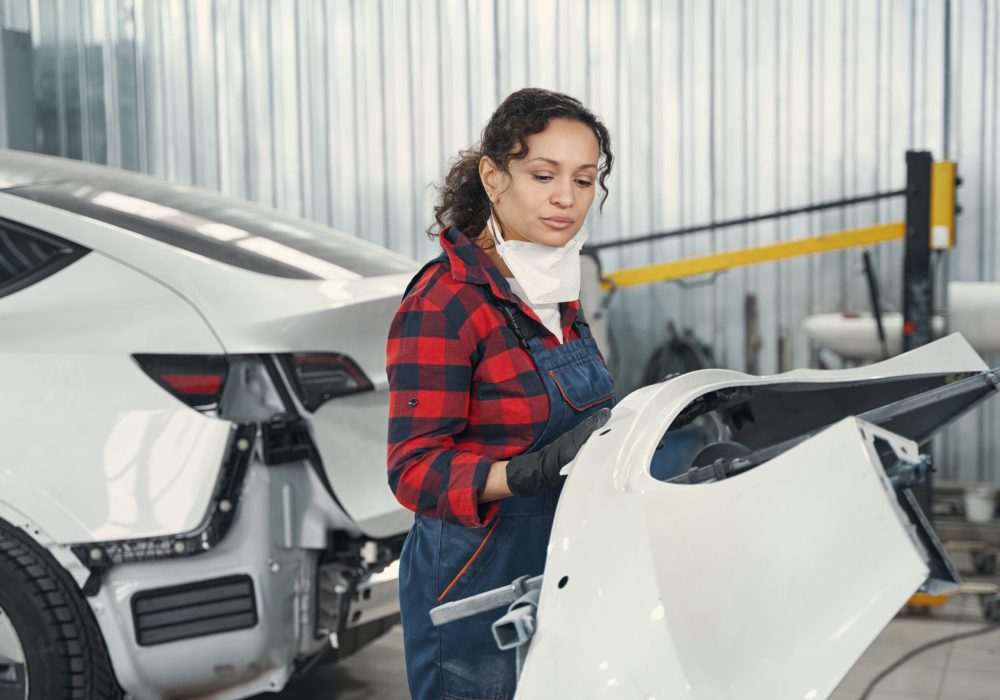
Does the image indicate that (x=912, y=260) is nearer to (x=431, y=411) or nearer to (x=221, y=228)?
(x=221, y=228)

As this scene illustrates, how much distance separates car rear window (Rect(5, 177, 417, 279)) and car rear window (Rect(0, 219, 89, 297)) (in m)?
0.09

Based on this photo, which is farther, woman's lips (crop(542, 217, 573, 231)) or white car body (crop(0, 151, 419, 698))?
white car body (crop(0, 151, 419, 698))

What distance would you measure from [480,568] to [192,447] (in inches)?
36.9

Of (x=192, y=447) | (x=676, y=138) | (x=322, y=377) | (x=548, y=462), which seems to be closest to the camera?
(x=548, y=462)

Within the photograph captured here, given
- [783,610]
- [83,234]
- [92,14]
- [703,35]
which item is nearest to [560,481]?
[783,610]

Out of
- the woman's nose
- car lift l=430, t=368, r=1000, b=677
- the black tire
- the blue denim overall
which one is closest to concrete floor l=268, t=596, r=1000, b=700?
the black tire

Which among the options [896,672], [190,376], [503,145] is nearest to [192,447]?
[190,376]

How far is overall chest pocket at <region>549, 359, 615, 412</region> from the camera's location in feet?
4.98

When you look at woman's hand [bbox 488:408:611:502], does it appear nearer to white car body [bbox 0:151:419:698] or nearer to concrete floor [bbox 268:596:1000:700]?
white car body [bbox 0:151:419:698]

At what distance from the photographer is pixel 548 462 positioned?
4.25 ft

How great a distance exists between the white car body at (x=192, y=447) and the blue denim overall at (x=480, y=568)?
79 cm

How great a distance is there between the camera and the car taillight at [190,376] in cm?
221

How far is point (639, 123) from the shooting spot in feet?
18.4

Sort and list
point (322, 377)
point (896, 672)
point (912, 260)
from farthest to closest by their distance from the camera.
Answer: point (912, 260), point (896, 672), point (322, 377)
